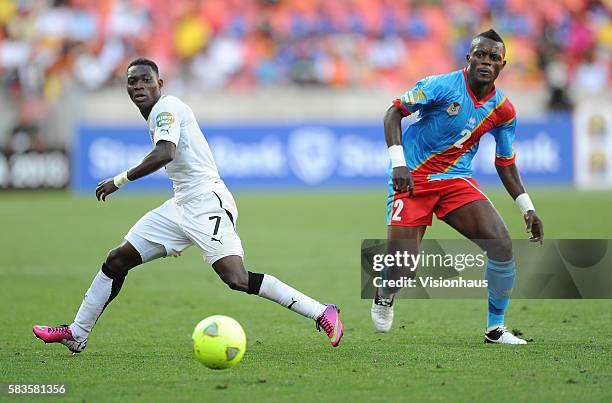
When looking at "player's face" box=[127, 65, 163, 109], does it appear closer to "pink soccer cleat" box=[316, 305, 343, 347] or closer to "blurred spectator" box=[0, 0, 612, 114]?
"pink soccer cleat" box=[316, 305, 343, 347]

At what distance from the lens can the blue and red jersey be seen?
739cm

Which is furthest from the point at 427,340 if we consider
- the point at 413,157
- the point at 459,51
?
the point at 459,51

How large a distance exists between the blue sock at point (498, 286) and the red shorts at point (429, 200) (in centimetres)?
51

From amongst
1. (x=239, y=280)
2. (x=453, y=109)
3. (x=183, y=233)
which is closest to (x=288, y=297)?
(x=239, y=280)

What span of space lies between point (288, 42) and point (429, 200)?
1886 centimetres

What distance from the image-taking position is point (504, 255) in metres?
7.39

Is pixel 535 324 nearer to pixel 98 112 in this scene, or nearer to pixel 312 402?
pixel 312 402

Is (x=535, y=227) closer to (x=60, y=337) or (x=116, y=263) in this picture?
(x=116, y=263)

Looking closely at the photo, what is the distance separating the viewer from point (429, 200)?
7.71m

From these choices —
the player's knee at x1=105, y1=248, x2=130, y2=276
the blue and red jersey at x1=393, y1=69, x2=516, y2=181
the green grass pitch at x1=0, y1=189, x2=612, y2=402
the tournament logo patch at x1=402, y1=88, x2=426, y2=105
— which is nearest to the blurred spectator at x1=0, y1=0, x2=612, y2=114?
the green grass pitch at x1=0, y1=189, x2=612, y2=402

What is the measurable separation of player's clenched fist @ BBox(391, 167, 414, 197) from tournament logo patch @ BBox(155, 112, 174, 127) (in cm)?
152

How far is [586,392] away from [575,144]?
18.7m

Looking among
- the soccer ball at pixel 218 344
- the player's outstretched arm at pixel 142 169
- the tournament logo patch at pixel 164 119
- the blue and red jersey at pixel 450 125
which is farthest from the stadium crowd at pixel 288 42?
the soccer ball at pixel 218 344

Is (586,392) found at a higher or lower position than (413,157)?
lower
